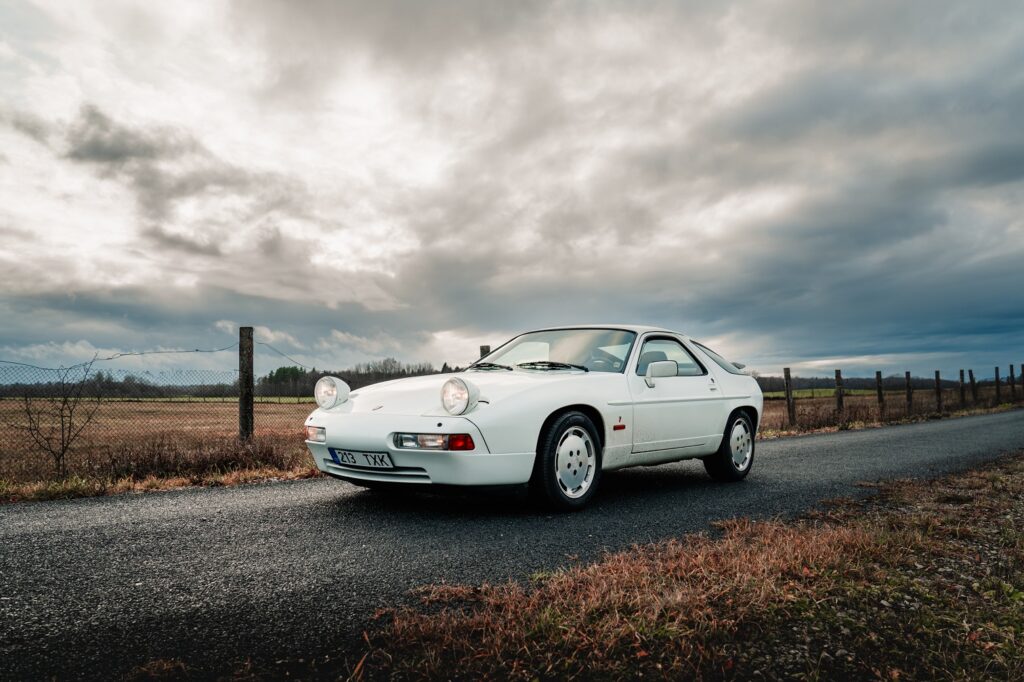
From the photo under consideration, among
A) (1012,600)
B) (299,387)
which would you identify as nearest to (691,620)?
(1012,600)

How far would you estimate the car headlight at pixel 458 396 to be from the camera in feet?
15.8

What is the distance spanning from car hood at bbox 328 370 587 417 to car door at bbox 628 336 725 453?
0.76 metres

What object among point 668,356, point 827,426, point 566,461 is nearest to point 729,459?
point 668,356

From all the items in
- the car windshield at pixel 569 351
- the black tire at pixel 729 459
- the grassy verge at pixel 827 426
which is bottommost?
the grassy verge at pixel 827 426

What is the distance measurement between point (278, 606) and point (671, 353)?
4.74 meters

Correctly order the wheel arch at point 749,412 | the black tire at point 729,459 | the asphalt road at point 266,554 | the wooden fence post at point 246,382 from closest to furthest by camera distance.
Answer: the asphalt road at point 266,554, the black tire at point 729,459, the wheel arch at point 749,412, the wooden fence post at point 246,382

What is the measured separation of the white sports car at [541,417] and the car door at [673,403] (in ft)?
0.04

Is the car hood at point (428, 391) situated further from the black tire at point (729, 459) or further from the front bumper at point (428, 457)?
the black tire at point (729, 459)

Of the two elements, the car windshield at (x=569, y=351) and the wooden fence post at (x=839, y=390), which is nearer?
the car windshield at (x=569, y=351)

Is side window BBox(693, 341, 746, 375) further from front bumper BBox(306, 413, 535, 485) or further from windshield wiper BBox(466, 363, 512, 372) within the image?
front bumper BBox(306, 413, 535, 485)

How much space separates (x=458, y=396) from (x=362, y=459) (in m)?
0.90

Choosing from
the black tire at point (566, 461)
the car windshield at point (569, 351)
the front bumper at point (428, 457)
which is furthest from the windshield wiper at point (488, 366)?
the front bumper at point (428, 457)

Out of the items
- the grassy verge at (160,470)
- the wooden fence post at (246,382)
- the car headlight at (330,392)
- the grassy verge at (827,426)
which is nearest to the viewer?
the car headlight at (330,392)

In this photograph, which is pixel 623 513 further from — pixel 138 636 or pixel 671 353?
pixel 138 636
